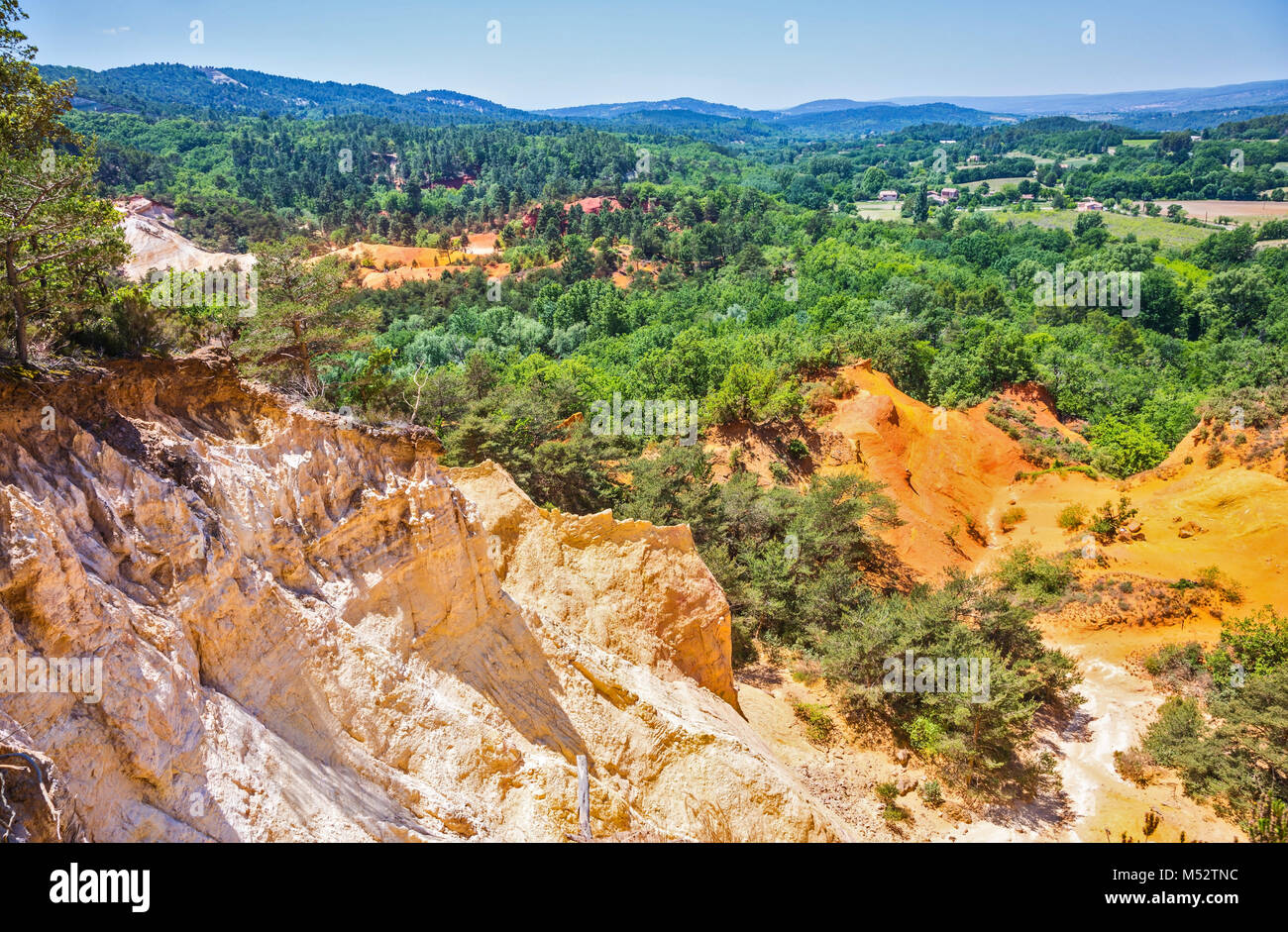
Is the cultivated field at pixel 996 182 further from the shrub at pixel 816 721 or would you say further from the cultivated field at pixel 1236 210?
the shrub at pixel 816 721

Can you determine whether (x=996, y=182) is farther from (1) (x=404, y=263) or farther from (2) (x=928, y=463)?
(2) (x=928, y=463)

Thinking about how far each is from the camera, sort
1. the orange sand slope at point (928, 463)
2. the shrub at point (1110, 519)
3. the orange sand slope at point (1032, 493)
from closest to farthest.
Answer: the orange sand slope at point (1032, 493) → the shrub at point (1110, 519) → the orange sand slope at point (928, 463)

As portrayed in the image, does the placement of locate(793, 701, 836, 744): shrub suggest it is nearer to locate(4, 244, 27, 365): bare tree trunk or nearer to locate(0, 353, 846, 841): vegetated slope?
locate(0, 353, 846, 841): vegetated slope

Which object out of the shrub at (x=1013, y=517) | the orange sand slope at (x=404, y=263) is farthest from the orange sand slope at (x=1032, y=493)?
the orange sand slope at (x=404, y=263)

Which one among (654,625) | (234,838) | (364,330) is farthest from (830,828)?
(364,330)

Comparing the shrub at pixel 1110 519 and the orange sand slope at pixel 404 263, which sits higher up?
the orange sand slope at pixel 404 263

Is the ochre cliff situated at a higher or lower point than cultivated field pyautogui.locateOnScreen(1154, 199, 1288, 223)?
lower

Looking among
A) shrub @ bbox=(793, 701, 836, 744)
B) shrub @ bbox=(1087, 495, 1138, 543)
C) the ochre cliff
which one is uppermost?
the ochre cliff

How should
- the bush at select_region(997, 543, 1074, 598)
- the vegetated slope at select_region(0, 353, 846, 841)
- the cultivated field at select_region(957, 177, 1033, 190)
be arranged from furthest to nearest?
the cultivated field at select_region(957, 177, 1033, 190) < the bush at select_region(997, 543, 1074, 598) < the vegetated slope at select_region(0, 353, 846, 841)

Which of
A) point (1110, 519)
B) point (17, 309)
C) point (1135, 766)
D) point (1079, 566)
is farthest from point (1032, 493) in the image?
point (17, 309)

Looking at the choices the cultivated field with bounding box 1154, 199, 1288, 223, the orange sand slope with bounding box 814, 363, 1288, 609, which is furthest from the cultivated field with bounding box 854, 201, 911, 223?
the orange sand slope with bounding box 814, 363, 1288, 609
